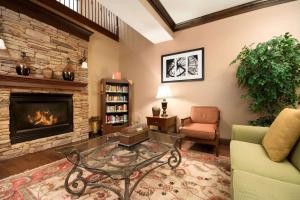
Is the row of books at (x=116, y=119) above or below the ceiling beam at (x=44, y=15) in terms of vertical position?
below

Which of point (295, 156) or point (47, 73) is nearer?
point (295, 156)

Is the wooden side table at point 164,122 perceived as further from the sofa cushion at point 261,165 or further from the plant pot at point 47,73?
the plant pot at point 47,73

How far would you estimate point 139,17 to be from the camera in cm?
275

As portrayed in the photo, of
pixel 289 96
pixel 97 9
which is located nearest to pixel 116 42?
pixel 97 9

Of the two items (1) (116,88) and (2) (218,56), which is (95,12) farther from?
(2) (218,56)

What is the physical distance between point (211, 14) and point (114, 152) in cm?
324

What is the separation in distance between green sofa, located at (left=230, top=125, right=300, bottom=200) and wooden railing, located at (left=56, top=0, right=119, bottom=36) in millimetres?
4164

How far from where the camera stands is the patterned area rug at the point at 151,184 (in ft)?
4.71

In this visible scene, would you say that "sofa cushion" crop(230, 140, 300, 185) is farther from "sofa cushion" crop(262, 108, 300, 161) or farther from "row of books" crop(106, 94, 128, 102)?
"row of books" crop(106, 94, 128, 102)

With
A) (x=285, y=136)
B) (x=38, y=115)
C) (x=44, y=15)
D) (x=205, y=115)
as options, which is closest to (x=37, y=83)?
(x=38, y=115)

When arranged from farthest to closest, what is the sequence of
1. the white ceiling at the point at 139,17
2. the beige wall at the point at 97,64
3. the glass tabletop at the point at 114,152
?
the beige wall at the point at 97,64 → the white ceiling at the point at 139,17 → the glass tabletop at the point at 114,152

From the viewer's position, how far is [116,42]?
452cm

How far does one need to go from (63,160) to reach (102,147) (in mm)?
896

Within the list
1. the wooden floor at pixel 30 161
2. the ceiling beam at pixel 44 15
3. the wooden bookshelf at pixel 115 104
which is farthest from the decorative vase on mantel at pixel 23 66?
the wooden bookshelf at pixel 115 104
